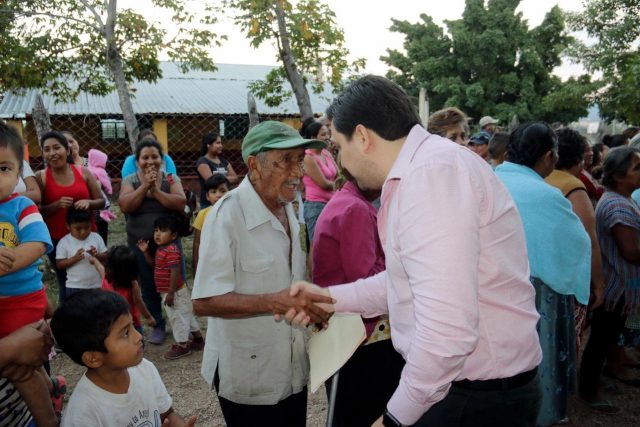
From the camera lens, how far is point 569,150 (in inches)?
140

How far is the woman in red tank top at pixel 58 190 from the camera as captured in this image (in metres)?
4.54

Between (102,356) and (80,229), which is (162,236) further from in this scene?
(102,356)

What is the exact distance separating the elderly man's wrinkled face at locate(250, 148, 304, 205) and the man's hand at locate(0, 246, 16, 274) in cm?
96

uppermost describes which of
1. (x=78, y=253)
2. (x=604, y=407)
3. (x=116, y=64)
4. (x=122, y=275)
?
(x=116, y=64)

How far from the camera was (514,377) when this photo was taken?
1.50 metres

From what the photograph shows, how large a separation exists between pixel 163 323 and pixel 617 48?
1870 centimetres

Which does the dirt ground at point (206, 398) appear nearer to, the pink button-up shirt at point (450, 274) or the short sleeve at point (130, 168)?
the short sleeve at point (130, 168)

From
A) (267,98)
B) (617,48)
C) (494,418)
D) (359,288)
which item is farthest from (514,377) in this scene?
(617,48)

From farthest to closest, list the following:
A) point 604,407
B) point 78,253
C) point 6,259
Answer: point 78,253
point 604,407
point 6,259

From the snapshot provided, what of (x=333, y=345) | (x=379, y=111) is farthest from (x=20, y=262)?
(x=379, y=111)

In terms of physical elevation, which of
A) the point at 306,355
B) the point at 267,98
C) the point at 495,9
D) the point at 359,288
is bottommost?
the point at 306,355

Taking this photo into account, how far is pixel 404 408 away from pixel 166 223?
A: 11.8 feet

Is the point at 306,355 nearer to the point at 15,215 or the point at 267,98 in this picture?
the point at 15,215

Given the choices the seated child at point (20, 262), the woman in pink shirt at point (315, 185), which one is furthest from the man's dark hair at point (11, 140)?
the woman in pink shirt at point (315, 185)
